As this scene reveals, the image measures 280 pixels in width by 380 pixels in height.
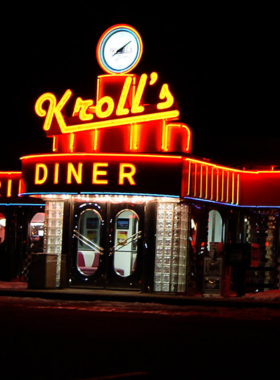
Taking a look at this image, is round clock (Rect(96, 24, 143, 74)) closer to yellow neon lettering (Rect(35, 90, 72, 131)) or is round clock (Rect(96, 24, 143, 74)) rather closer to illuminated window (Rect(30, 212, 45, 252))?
yellow neon lettering (Rect(35, 90, 72, 131))

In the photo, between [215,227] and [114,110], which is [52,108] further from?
[215,227]

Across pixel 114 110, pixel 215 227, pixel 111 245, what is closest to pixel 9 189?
pixel 111 245

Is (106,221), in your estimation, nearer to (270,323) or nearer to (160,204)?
(160,204)

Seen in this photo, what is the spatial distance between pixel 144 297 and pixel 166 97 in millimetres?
5890

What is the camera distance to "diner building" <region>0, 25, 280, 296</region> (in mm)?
20219

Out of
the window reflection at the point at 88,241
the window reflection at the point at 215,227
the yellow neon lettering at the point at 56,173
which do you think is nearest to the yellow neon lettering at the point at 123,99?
the yellow neon lettering at the point at 56,173

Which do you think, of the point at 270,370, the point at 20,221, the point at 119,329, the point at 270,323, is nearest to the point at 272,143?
the point at 20,221

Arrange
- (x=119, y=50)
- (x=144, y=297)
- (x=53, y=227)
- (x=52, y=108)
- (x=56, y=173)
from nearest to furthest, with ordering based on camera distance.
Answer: (x=144, y=297), (x=56, y=173), (x=52, y=108), (x=53, y=227), (x=119, y=50)

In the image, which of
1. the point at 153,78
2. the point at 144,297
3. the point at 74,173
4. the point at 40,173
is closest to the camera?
the point at 144,297

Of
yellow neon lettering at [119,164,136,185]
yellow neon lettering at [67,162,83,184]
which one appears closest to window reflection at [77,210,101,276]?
yellow neon lettering at [67,162,83,184]

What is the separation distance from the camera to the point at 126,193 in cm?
2005

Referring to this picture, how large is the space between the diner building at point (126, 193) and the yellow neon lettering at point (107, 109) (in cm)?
3

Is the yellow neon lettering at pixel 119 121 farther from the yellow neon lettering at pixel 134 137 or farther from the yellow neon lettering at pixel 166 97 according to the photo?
the yellow neon lettering at pixel 134 137

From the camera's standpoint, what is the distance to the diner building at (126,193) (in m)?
20.2
